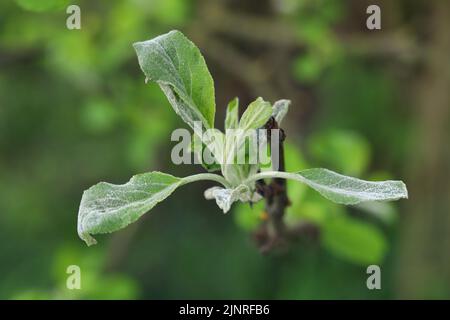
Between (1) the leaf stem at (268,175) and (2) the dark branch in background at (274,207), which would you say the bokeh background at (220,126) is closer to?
(2) the dark branch in background at (274,207)

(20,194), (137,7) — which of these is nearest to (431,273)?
(137,7)

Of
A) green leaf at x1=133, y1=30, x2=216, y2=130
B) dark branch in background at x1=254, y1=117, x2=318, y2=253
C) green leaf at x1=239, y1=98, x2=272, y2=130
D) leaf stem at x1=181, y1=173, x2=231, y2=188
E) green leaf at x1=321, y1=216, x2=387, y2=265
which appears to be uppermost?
green leaf at x1=133, y1=30, x2=216, y2=130

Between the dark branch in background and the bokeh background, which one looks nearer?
the dark branch in background

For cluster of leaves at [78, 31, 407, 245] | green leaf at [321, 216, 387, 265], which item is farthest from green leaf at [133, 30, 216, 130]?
green leaf at [321, 216, 387, 265]

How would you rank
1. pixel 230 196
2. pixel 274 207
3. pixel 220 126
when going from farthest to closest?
pixel 220 126 < pixel 274 207 < pixel 230 196

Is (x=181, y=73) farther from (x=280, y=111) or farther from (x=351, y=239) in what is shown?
(x=351, y=239)

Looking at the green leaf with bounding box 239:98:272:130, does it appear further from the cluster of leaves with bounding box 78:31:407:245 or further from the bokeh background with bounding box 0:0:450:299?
the bokeh background with bounding box 0:0:450:299

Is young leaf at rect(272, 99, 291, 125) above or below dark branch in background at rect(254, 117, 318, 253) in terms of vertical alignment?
above

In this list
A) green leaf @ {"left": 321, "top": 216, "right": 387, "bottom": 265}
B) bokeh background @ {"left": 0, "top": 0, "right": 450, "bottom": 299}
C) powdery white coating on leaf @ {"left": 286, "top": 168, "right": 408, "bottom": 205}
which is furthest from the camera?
bokeh background @ {"left": 0, "top": 0, "right": 450, "bottom": 299}

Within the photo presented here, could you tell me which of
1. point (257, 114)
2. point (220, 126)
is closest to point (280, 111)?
point (257, 114)
